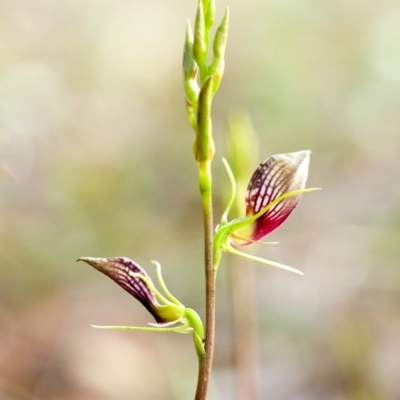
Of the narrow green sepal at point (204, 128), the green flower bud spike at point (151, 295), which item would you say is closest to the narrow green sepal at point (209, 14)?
the narrow green sepal at point (204, 128)

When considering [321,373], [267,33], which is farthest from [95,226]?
[267,33]

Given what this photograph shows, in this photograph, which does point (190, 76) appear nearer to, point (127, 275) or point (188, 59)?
point (188, 59)

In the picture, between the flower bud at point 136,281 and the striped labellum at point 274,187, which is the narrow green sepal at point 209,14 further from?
the flower bud at point 136,281

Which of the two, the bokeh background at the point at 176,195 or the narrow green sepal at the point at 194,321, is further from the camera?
the bokeh background at the point at 176,195

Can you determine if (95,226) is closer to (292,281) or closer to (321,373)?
(292,281)

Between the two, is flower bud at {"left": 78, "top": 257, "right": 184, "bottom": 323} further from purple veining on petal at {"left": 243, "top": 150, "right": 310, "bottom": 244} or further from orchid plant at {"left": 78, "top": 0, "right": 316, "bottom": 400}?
purple veining on petal at {"left": 243, "top": 150, "right": 310, "bottom": 244}

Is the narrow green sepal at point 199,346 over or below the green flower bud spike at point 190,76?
below
